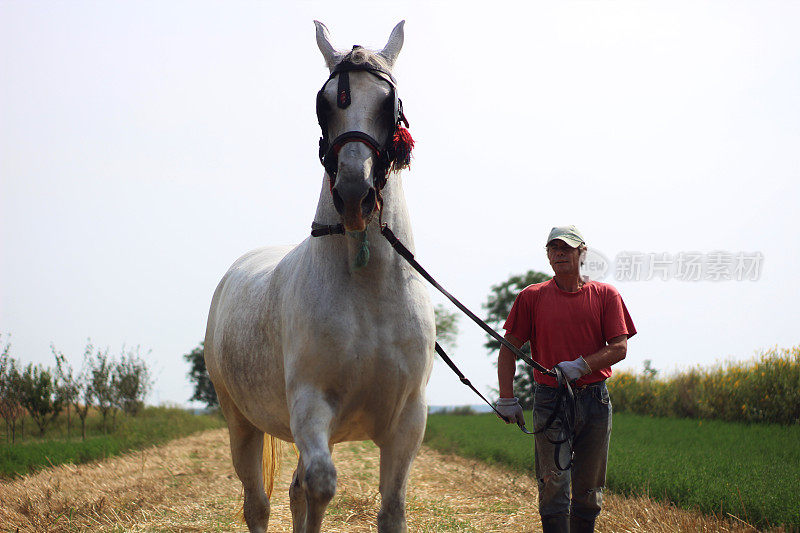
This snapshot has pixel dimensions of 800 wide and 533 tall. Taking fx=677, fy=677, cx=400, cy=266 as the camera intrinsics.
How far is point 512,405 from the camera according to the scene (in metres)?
4.11

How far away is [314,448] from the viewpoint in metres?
3.12

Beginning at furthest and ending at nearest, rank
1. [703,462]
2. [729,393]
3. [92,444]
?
[729,393]
[92,444]
[703,462]

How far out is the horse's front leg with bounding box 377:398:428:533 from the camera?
346 centimetres

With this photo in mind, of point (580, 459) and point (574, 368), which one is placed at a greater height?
point (574, 368)

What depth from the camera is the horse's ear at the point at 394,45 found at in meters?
3.61

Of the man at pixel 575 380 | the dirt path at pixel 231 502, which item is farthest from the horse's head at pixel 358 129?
the dirt path at pixel 231 502

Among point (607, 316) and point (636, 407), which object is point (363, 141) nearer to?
point (607, 316)

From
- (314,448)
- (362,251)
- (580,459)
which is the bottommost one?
(580,459)

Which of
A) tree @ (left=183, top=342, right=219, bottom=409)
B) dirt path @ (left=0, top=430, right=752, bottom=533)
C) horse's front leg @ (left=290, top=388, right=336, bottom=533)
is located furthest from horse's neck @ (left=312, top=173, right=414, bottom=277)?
tree @ (left=183, top=342, right=219, bottom=409)

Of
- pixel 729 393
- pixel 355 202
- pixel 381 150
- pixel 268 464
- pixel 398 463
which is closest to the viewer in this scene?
pixel 355 202

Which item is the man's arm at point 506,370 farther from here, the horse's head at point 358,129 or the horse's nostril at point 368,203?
the horse's nostril at point 368,203

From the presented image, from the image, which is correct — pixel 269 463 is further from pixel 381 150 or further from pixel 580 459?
A: pixel 381 150

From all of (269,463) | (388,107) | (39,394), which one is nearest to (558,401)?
(388,107)

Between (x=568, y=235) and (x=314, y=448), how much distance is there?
1.97 metres
